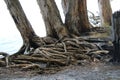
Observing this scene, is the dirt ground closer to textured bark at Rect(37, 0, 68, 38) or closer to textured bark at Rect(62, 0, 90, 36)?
textured bark at Rect(37, 0, 68, 38)

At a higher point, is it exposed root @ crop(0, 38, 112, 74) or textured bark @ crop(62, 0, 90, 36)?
textured bark @ crop(62, 0, 90, 36)

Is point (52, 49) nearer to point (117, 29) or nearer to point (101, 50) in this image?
point (101, 50)

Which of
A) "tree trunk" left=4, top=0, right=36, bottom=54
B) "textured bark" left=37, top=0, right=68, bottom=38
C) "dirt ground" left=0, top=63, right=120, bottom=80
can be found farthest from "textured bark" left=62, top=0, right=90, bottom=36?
"dirt ground" left=0, top=63, right=120, bottom=80

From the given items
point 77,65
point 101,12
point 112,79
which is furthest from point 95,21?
point 112,79

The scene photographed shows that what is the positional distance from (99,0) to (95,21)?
15.0ft

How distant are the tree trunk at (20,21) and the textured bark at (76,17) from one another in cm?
167

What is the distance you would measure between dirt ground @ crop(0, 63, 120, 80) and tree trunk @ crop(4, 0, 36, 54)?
195 cm

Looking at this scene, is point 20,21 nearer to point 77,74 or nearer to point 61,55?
point 61,55

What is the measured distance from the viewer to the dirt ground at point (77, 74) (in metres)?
6.24

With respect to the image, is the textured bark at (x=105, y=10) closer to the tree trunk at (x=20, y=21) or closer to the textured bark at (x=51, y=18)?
the textured bark at (x=51, y=18)

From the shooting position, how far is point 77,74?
6.62 metres

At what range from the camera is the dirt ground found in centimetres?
624

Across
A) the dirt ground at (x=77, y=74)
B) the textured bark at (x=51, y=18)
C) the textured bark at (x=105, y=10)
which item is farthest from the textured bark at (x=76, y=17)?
the dirt ground at (x=77, y=74)

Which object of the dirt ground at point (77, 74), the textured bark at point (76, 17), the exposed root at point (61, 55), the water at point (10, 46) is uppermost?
the textured bark at point (76, 17)
